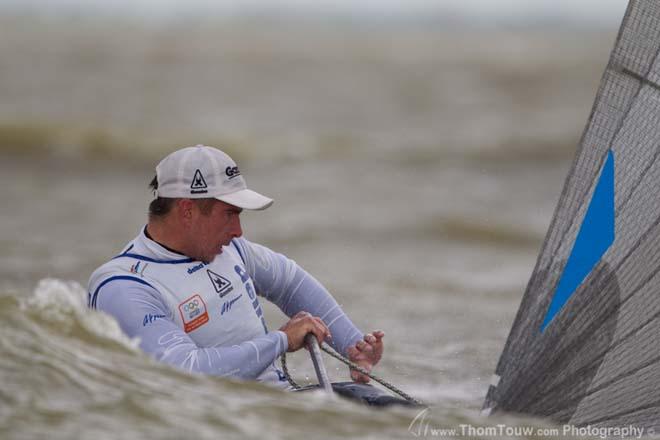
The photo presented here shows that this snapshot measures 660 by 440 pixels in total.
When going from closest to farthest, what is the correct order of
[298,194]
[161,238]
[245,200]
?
[245,200] < [161,238] < [298,194]

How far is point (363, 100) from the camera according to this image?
2550cm

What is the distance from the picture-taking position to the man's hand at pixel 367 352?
13.5ft

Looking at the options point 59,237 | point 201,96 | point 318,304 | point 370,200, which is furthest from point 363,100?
point 318,304

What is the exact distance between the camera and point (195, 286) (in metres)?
3.91

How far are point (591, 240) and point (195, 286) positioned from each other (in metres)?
1.49

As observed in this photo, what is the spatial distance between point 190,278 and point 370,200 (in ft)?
37.0

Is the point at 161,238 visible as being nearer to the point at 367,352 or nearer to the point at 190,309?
the point at 190,309

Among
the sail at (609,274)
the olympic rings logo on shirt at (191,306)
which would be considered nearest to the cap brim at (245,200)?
the olympic rings logo on shirt at (191,306)

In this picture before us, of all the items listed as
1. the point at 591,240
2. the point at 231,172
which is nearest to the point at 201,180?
the point at 231,172

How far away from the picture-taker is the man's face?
390cm

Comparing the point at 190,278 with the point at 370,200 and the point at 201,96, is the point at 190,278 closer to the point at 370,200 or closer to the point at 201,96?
the point at 370,200

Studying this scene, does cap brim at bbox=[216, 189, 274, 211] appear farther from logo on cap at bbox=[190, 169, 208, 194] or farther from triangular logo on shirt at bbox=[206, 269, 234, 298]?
triangular logo on shirt at bbox=[206, 269, 234, 298]

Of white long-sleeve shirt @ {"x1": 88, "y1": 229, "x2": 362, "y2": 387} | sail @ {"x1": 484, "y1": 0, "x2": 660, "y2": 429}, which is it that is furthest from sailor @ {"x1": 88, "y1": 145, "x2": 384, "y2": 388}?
sail @ {"x1": 484, "y1": 0, "x2": 660, "y2": 429}

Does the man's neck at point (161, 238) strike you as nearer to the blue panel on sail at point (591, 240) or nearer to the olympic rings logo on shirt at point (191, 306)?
the olympic rings logo on shirt at point (191, 306)
